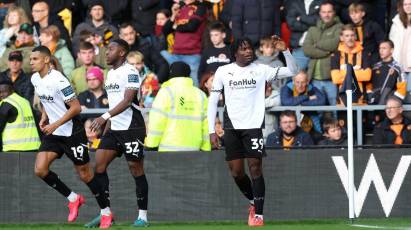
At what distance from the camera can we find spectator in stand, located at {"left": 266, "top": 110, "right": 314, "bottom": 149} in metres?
18.7

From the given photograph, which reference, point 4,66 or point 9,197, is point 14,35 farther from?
point 9,197

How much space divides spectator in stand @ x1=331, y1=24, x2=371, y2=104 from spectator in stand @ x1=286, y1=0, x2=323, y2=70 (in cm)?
88

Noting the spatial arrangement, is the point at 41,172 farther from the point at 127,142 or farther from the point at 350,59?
the point at 350,59

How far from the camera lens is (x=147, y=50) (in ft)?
69.9

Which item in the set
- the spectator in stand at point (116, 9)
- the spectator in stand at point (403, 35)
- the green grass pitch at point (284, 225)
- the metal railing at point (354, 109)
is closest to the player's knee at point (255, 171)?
the green grass pitch at point (284, 225)

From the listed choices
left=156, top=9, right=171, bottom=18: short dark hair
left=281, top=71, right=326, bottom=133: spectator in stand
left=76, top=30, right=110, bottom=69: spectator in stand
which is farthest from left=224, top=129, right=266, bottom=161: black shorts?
left=156, top=9, right=171, bottom=18: short dark hair

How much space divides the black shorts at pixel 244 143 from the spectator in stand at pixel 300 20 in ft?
17.3

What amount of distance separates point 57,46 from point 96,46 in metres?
0.65

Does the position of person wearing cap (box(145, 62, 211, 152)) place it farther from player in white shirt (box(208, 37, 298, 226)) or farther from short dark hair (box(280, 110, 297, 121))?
short dark hair (box(280, 110, 297, 121))

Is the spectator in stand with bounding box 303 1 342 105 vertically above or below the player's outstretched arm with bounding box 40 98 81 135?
above

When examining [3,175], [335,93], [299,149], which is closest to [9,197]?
[3,175]

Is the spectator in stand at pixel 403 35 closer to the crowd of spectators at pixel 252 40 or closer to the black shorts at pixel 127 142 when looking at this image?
the crowd of spectators at pixel 252 40

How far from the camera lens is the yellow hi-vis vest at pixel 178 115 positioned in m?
17.2

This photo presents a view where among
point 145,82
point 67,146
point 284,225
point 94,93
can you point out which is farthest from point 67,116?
point 145,82
